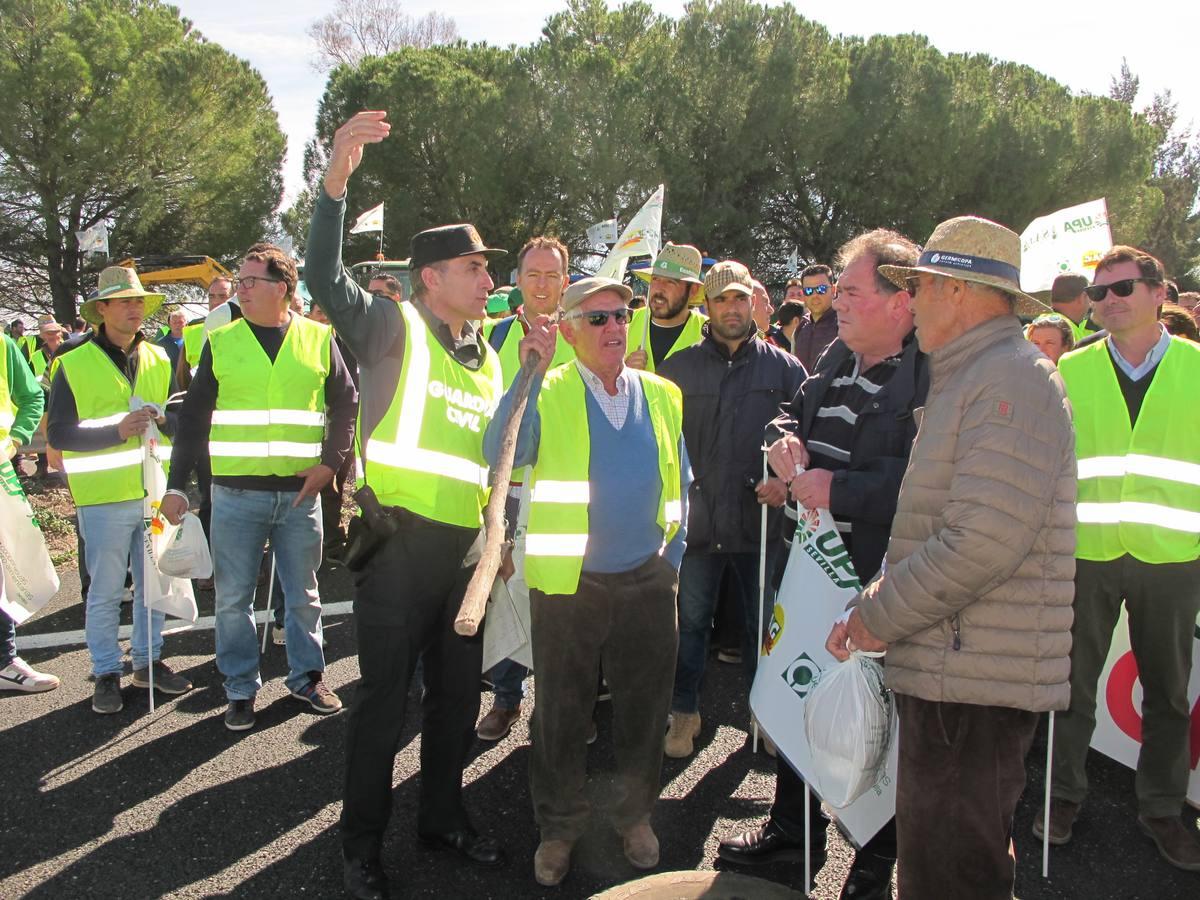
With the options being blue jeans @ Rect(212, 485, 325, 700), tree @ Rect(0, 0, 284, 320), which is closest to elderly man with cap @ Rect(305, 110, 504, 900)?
blue jeans @ Rect(212, 485, 325, 700)

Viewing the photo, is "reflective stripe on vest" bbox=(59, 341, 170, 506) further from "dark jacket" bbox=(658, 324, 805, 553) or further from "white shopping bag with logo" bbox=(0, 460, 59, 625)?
"dark jacket" bbox=(658, 324, 805, 553)

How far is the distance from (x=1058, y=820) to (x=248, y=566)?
12.4 ft

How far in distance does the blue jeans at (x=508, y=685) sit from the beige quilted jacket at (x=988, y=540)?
2470 millimetres

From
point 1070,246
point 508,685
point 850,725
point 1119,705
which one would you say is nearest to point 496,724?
point 508,685

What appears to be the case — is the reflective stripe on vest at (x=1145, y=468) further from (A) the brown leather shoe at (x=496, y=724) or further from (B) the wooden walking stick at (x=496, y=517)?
(A) the brown leather shoe at (x=496, y=724)

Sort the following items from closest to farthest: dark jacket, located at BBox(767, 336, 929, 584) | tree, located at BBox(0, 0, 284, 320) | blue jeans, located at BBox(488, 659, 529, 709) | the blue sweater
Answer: dark jacket, located at BBox(767, 336, 929, 584), the blue sweater, blue jeans, located at BBox(488, 659, 529, 709), tree, located at BBox(0, 0, 284, 320)

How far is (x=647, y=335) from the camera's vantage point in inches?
182

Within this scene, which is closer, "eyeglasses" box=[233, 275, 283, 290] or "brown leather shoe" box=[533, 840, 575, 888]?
"brown leather shoe" box=[533, 840, 575, 888]

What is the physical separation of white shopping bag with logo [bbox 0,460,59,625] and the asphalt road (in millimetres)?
537

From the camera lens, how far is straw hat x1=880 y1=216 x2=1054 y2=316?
2119 millimetres

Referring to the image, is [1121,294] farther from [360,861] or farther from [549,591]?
[360,861]

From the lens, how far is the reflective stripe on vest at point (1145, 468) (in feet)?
10.8

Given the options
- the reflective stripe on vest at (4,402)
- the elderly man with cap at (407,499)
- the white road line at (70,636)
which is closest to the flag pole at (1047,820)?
the elderly man with cap at (407,499)

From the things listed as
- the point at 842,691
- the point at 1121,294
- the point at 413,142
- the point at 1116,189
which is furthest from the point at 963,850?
the point at 1116,189
